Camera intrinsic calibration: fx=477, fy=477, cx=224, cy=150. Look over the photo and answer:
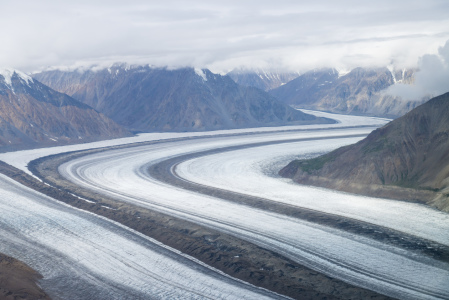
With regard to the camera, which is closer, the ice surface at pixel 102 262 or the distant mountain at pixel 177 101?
the ice surface at pixel 102 262

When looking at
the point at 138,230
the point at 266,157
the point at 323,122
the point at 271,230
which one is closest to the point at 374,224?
the point at 271,230

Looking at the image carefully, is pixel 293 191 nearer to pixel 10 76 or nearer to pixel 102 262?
pixel 102 262

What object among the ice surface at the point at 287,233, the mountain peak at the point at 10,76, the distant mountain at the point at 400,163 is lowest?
the ice surface at the point at 287,233

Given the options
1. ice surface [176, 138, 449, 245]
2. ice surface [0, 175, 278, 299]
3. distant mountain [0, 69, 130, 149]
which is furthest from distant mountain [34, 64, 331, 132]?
ice surface [0, 175, 278, 299]

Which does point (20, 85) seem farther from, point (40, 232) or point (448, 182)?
point (448, 182)

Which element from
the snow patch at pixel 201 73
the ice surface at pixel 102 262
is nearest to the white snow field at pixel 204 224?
the ice surface at pixel 102 262

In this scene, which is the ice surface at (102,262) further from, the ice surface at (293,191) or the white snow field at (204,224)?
the ice surface at (293,191)

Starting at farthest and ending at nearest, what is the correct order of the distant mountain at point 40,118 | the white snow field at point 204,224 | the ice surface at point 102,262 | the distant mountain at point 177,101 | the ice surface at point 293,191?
1. the distant mountain at point 177,101
2. the distant mountain at point 40,118
3. the ice surface at point 293,191
4. the white snow field at point 204,224
5. the ice surface at point 102,262
